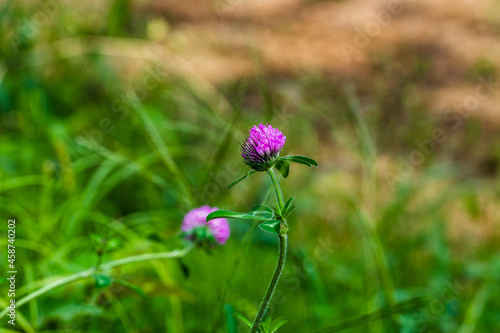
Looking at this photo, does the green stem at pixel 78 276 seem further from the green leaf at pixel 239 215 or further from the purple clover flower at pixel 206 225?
the green leaf at pixel 239 215

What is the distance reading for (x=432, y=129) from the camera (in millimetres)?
2486

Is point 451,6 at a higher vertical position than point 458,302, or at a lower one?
higher

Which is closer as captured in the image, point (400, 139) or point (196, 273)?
point (196, 273)

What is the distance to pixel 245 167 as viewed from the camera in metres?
1.87

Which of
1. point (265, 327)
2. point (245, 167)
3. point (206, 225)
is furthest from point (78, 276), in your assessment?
point (245, 167)

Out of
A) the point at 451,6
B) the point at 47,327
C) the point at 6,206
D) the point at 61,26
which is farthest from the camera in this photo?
the point at 451,6

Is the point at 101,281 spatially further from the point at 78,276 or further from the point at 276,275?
the point at 276,275

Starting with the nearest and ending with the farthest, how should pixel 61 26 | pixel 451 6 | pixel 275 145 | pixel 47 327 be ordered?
pixel 275 145 < pixel 47 327 < pixel 61 26 < pixel 451 6

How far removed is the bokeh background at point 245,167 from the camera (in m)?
1.26

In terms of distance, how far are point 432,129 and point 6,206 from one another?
5.47ft

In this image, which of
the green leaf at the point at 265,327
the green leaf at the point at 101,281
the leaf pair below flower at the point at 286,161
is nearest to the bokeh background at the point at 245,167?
the green leaf at the point at 101,281

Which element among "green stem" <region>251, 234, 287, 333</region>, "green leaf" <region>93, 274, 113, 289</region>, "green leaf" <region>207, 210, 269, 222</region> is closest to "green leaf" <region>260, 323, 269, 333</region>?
"green stem" <region>251, 234, 287, 333</region>

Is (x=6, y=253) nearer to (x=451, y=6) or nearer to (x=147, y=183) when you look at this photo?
(x=147, y=183)

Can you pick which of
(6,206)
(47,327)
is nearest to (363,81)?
(6,206)
